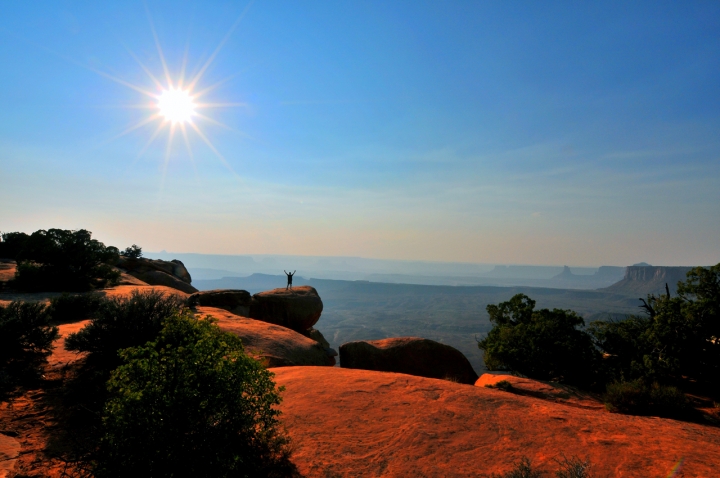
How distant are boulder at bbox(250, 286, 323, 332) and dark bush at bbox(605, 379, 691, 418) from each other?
18.3m

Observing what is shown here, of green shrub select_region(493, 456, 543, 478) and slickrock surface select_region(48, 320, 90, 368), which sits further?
slickrock surface select_region(48, 320, 90, 368)

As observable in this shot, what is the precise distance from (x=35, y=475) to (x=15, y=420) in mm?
2077

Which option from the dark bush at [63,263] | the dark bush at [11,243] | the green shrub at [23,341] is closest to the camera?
the green shrub at [23,341]

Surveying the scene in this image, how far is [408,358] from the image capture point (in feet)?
60.8

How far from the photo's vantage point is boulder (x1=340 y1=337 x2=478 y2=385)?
1793cm

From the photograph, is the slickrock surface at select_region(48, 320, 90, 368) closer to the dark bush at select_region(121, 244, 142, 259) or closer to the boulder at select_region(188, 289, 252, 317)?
the boulder at select_region(188, 289, 252, 317)

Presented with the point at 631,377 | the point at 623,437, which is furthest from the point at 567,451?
the point at 631,377

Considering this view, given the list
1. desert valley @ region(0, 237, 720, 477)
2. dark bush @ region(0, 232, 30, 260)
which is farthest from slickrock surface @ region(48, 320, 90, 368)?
dark bush @ region(0, 232, 30, 260)

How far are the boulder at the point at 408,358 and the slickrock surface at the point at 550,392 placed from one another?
4427mm

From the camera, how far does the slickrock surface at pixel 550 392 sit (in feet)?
39.8

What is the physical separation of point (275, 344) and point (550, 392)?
1048 centimetres

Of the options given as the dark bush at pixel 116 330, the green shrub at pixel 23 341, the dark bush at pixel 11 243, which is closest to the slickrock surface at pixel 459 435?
the dark bush at pixel 116 330

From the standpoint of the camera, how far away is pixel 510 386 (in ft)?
42.4

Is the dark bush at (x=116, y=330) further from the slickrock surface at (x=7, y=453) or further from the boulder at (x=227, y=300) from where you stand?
the boulder at (x=227, y=300)
